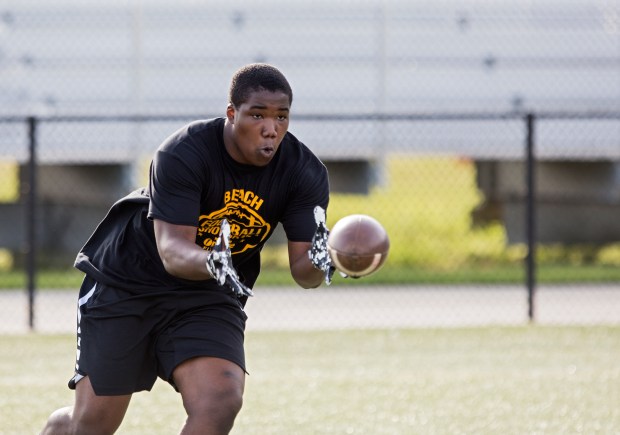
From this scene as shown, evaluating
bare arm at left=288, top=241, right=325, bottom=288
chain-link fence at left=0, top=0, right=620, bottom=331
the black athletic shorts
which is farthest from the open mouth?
chain-link fence at left=0, top=0, right=620, bottom=331

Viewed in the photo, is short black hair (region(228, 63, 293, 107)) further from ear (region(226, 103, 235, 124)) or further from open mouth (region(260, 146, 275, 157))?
open mouth (region(260, 146, 275, 157))

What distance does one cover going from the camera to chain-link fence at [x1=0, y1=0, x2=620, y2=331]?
44.8 feet

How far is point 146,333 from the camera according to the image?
177 inches

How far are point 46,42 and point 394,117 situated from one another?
548cm

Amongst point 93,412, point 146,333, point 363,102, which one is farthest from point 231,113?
point 363,102

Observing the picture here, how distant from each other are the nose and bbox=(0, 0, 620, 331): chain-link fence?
335 inches

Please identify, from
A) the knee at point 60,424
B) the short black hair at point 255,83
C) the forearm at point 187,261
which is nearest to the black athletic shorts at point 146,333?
the knee at point 60,424

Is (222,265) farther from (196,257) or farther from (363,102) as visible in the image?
(363,102)

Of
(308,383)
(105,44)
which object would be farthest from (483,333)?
(105,44)

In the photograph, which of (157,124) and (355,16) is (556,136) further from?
(157,124)

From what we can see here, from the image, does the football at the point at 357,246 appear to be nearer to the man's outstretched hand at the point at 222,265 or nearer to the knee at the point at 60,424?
the man's outstretched hand at the point at 222,265

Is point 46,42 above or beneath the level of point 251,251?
above

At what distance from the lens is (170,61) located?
13.8 meters

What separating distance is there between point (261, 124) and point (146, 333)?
37.8 inches
